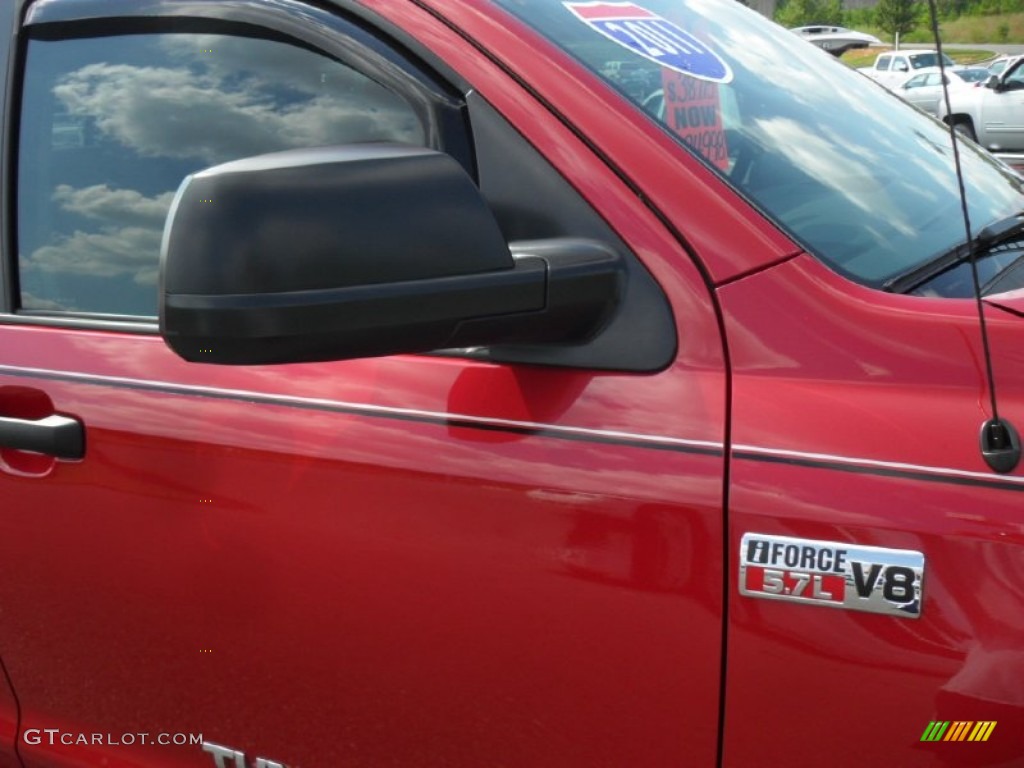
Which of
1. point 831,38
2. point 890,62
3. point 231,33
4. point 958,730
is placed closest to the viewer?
point 958,730

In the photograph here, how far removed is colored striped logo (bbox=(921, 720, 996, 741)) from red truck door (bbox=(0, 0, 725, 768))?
0.23 meters

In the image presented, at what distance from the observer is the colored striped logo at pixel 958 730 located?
48.4 inches

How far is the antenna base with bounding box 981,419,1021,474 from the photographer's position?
125cm

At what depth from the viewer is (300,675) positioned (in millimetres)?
1627

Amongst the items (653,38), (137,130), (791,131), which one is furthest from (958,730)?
(137,130)

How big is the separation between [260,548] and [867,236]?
2.95 feet

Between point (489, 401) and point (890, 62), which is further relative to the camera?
point (890, 62)

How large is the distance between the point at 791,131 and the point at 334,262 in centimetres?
82

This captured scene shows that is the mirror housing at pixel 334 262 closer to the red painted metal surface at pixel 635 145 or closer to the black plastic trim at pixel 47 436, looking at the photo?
the red painted metal surface at pixel 635 145

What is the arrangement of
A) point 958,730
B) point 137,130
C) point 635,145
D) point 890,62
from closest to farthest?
1. point 958,730
2. point 635,145
3. point 137,130
4. point 890,62

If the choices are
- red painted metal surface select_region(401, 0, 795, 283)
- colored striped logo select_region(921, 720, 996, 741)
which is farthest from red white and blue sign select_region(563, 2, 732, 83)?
colored striped logo select_region(921, 720, 996, 741)

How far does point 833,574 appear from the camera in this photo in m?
1.29

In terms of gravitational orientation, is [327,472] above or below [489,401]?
below

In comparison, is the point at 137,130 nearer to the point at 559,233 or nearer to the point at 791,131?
the point at 559,233
